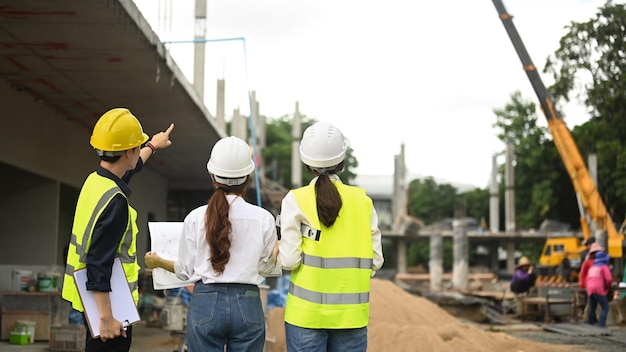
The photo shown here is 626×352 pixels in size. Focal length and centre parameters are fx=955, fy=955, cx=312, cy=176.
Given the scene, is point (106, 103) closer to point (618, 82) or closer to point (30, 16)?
point (30, 16)

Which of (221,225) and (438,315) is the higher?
(221,225)

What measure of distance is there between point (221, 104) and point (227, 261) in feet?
77.8

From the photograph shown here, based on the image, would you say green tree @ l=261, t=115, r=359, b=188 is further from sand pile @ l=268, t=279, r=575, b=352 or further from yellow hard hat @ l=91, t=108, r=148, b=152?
yellow hard hat @ l=91, t=108, r=148, b=152

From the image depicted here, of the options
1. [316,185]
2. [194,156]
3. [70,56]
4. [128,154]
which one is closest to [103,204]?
[128,154]

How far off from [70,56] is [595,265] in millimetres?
11751

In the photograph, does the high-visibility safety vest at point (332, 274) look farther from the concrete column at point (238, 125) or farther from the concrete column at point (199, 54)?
the concrete column at point (238, 125)

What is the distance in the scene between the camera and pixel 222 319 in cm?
476

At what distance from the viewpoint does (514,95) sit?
220 feet

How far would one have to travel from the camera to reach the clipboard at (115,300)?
454 centimetres

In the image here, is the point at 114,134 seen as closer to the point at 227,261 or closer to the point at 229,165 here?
the point at 229,165

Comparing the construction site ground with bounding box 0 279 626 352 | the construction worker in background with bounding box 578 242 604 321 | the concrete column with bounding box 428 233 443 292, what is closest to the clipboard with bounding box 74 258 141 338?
the construction site ground with bounding box 0 279 626 352

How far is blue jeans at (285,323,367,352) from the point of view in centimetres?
477

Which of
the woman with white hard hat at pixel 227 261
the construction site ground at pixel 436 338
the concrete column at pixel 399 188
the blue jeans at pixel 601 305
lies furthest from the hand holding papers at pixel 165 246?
the concrete column at pixel 399 188

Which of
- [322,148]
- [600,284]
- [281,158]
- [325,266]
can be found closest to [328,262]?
[325,266]
